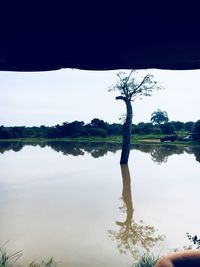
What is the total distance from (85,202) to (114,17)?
10.9 meters

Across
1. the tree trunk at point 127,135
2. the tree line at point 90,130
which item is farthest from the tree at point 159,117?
the tree trunk at point 127,135

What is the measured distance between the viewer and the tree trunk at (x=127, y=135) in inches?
944

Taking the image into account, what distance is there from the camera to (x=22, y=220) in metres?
10.1

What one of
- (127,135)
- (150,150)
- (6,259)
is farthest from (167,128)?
(6,259)

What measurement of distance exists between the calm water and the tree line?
39972 mm

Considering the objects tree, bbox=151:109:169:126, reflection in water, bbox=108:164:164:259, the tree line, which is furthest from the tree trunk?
tree, bbox=151:109:169:126

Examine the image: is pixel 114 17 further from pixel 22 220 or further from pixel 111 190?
pixel 111 190

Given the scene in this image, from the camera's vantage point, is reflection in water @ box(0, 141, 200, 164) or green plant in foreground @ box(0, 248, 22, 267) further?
reflection in water @ box(0, 141, 200, 164)

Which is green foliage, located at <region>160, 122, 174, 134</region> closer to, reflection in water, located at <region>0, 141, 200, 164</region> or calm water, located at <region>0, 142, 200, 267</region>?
reflection in water, located at <region>0, 141, 200, 164</region>

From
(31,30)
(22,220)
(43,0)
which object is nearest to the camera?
(43,0)

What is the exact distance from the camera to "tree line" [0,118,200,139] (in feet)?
196

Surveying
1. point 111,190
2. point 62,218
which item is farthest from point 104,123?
point 62,218

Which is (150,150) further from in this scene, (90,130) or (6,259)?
(6,259)

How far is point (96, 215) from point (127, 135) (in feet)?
45.5
